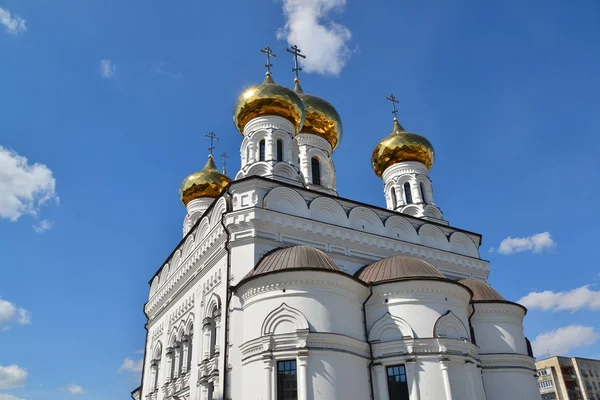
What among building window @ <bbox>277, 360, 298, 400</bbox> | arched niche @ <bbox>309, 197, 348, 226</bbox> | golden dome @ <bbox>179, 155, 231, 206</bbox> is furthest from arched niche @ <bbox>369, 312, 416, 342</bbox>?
golden dome @ <bbox>179, 155, 231, 206</bbox>

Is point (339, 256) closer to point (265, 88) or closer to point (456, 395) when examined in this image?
point (456, 395)

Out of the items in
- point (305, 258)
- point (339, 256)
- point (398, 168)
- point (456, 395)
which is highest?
point (398, 168)

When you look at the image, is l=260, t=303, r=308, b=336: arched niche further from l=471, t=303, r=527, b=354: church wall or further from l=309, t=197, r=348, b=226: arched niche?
l=471, t=303, r=527, b=354: church wall

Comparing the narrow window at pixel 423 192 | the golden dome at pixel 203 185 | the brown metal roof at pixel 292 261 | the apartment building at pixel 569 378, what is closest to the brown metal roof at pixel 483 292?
the brown metal roof at pixel 292 261

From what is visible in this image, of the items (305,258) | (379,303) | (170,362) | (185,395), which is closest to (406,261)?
(379,303)

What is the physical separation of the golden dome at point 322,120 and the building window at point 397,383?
31.3 ft

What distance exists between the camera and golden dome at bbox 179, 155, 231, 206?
744 inches

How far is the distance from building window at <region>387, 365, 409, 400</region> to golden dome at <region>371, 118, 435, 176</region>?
29.9 ft

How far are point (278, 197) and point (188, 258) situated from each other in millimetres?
3586

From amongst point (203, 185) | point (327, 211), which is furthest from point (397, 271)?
point (203, 185)

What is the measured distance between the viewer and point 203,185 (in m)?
18.9

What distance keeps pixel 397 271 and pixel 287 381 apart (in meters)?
3.32

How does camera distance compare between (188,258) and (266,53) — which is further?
(266,53)

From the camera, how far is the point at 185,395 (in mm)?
12117
